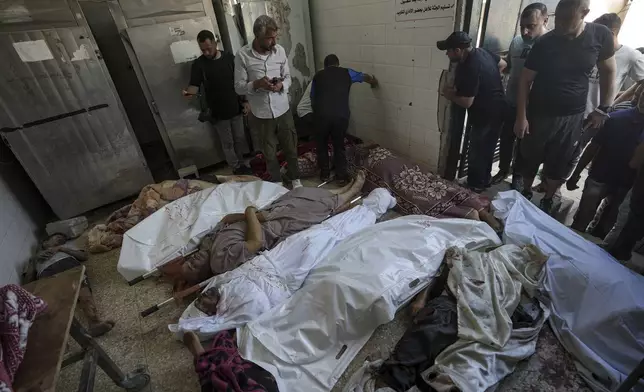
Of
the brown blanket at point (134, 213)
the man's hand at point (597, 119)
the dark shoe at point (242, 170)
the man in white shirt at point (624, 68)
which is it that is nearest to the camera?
the man's hand at point (597, 119)

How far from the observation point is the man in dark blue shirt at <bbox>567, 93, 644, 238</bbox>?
1.82m

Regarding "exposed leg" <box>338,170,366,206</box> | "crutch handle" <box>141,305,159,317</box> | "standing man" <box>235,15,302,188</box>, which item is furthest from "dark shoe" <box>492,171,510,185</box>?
"crutch handle" <box>141,305,159,317</box>

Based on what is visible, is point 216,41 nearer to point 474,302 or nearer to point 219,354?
point 219,354

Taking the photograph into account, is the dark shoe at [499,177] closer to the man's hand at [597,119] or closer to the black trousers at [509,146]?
the black trousers at [509,146]

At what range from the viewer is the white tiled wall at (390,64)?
2600 mm

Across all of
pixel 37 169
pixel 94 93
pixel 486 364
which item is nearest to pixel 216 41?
pixel 94 93

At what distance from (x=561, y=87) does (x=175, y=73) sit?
334 cm

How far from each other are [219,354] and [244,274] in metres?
0.46

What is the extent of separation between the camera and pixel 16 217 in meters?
2.44

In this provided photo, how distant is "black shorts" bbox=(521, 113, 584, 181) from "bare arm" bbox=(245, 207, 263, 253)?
215 cm

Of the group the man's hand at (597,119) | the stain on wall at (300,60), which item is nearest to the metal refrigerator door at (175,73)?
the stain on wall at (300,60)

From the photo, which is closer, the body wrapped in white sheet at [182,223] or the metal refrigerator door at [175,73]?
the body wrapped in white sheet at [182,223]

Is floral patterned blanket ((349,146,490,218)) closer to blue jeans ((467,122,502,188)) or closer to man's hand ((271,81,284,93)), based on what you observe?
blue jeans ((467,122,502,188))

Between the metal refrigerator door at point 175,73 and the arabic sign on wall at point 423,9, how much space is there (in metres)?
1.91
